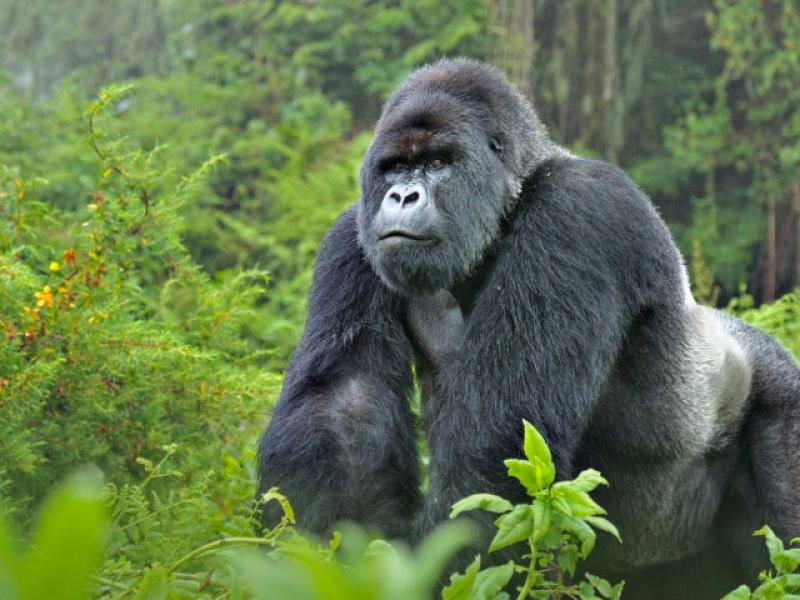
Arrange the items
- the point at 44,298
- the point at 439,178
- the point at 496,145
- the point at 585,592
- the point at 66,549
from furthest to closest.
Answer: the point at 44,298 → the point at 496,145 → the point at 439,178 → the point at 585,592 → the point at 66,549

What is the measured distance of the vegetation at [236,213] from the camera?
2.09m

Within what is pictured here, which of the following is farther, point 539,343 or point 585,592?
point 539,343

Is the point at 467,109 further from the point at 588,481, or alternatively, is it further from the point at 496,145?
the point at 588,481

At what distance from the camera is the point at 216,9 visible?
10055 mm

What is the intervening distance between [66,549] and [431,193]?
2.48 metres

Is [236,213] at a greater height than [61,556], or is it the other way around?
[61,556]

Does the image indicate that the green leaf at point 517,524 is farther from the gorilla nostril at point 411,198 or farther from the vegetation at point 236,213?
the gorilla nostril at point 411,198

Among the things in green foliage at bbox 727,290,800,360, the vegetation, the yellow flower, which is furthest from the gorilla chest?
green foliage at bbox 727,290,800,360

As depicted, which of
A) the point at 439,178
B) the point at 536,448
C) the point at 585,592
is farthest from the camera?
the point at 439,178

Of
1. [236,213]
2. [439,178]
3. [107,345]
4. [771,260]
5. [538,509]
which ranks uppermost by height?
[439,178]

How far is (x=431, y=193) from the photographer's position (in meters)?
2.95

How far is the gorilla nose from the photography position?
2896 mm

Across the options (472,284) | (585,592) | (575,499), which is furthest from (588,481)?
(472,284)

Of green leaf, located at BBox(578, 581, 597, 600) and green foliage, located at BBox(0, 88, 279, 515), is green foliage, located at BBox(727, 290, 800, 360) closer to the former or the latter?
green foliage, located at BBox(0, 88, 279, 515)
